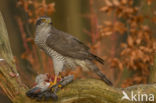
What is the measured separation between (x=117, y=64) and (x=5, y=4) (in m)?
2.39

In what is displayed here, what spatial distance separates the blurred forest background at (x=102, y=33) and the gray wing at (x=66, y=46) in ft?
1.69

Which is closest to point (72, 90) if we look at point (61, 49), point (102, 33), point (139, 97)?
point (61, 49)

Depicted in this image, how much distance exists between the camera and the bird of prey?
2.67m

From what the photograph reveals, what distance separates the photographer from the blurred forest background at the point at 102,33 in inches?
151

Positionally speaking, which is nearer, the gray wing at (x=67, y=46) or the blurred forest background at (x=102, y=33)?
the gray wing at (x=67, y=46)

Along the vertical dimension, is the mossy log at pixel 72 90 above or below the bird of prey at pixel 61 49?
below

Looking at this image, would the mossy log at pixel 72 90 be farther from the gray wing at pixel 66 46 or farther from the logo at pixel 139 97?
the gray wing at pixel 66 46

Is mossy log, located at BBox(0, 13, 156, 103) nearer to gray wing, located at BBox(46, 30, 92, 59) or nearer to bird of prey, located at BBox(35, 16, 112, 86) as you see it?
bird of prey, located at BBox(35, 16, 112, 86)

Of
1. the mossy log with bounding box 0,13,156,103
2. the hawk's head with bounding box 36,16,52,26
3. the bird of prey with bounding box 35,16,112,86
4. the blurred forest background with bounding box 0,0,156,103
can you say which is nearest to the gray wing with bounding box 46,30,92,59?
the bird of prey with bounding box 35,16,112,86

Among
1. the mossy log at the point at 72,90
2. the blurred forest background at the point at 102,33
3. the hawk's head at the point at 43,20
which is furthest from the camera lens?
the blurred forest background at the point at 102,33

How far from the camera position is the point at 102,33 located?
3850 mm

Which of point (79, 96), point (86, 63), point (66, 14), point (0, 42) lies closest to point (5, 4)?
point (66, 14)

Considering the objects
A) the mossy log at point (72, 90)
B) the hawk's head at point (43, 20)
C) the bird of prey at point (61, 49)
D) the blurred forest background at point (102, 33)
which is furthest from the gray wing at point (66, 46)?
the blurred forest background at point (102, 33)

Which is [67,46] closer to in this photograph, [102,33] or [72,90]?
[72,90]
